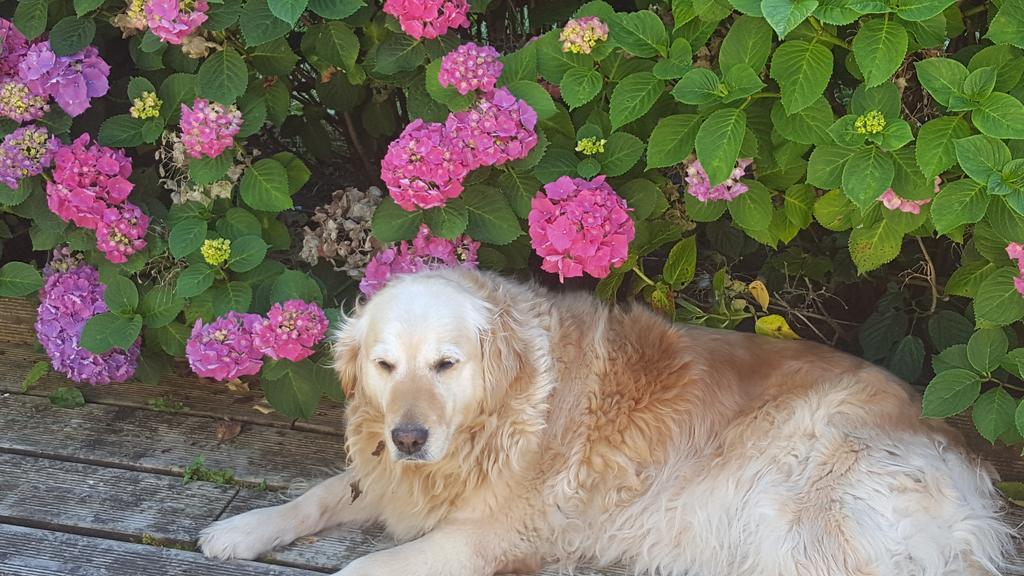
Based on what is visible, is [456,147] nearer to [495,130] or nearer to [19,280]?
[495,130]

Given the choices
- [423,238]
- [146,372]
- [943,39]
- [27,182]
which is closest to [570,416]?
[423,238]

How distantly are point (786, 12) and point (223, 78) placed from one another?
1.64 metres

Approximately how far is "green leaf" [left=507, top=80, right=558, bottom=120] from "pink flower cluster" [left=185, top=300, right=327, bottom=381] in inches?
35.8

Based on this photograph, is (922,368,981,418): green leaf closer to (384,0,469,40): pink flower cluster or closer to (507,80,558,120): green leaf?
(507,80,558,120): green leaf

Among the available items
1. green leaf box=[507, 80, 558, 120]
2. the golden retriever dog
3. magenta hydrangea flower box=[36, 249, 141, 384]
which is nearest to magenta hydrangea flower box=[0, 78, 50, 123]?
magenta hydrangea flower box=[36, 249, 141, 384]

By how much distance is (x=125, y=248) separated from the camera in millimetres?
3051

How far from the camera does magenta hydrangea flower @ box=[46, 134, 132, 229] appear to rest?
116 inches

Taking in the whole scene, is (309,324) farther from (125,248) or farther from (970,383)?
(970,383)

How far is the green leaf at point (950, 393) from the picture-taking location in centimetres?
258

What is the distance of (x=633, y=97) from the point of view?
2553 mm

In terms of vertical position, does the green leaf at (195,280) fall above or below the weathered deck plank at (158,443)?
above

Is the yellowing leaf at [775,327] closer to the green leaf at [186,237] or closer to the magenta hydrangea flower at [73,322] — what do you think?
the green leaf at [186,237]

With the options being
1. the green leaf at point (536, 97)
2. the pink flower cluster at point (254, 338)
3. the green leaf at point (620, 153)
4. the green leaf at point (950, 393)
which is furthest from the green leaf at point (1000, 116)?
the pink flower cluster at point (254, 338)

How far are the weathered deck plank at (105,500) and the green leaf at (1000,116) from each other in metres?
2.37
